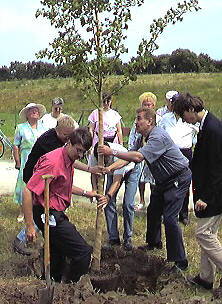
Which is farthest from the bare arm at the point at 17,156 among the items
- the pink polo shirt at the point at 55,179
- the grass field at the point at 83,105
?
the pink polo shirt at the point at 55,179

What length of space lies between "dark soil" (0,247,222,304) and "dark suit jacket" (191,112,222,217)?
2.53 ft

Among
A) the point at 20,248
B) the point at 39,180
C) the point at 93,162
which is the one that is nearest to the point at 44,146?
the point at 93,162

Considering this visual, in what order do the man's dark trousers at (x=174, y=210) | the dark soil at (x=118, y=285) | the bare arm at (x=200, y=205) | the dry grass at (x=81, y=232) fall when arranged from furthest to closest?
the man's dark trousers at (x=174, y=210) < the dry grass at (x=81, y=232) < the bare arm at (x=200, y=205) < the dark soil at (x=118, y=285)

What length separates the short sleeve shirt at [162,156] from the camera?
5148 mm

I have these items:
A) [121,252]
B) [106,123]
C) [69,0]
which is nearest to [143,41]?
[69,0]

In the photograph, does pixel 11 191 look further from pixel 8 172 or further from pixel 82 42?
pixel 82 42

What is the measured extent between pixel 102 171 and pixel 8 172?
7630 millimetres

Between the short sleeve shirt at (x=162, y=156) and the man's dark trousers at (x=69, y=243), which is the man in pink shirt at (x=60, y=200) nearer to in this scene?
the man's dark trousers at (x=69, y=243)

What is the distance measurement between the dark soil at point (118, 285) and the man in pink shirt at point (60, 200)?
0.23 metres

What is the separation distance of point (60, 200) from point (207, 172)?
143cm

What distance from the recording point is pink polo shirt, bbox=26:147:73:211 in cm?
436

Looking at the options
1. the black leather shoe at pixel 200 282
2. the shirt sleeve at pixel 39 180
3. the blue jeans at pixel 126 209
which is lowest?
the black leather shoe at pixel 200 282

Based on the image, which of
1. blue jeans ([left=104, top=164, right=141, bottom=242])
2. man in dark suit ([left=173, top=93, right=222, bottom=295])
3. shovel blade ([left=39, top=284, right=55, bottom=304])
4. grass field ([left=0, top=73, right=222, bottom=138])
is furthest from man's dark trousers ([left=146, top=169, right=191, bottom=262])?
grass field ([left=0, top=73, right=222, bottom=138])

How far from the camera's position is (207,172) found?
4.88 metres
